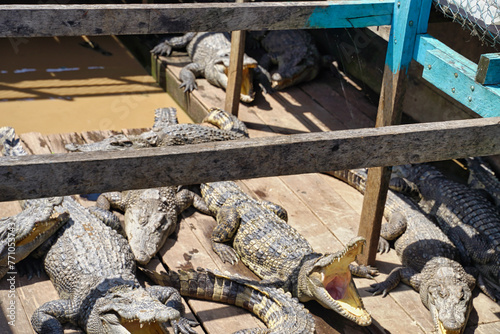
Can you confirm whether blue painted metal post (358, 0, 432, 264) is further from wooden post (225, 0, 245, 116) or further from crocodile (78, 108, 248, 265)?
wooden post (225, 0, 245, 116)

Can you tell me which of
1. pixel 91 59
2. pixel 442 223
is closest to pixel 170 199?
pixel 442 223

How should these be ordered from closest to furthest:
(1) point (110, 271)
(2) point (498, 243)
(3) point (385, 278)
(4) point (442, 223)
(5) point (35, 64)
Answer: (1) point (110, 271) → (3) point (385, 278) → (2) point (498, 243) → (4) point (442, 223) → (5) point (35, 64)

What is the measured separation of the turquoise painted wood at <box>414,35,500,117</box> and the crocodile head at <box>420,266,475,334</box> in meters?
1.06

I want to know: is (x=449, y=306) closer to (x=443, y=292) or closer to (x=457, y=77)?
(x=443, y=292)

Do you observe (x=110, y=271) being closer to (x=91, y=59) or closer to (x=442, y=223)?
(x=442, y=223)

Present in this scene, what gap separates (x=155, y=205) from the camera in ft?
12.3

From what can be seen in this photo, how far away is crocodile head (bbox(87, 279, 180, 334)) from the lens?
260 cm

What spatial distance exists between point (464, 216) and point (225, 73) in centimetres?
265

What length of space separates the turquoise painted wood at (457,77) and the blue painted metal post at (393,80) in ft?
0.26

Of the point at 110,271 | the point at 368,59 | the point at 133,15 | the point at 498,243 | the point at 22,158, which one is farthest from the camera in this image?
the point at 368,59

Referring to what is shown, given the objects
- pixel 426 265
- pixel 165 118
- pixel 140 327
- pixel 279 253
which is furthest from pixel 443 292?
pixel 165 118

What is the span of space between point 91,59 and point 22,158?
519 centimetres

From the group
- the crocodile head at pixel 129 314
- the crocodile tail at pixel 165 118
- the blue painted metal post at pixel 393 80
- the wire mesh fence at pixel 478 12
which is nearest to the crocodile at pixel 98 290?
the crocodile head at pixel 129 314

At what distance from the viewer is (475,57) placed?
4500 mm
